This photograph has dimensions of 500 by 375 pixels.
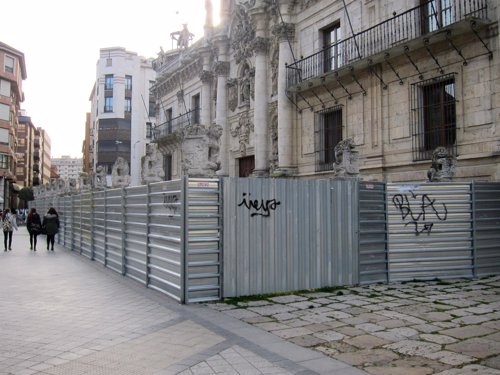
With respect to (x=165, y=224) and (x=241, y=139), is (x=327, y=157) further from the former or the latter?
(x=165, y=224)

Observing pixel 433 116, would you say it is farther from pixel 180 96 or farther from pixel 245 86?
pixel 180 96

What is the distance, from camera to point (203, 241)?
7.29m

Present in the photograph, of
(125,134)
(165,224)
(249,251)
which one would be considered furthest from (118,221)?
(125,134)

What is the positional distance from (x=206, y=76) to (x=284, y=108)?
8204 millimetres

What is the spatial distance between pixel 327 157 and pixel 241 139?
19.4 feet

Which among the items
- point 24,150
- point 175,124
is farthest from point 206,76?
point 24,150

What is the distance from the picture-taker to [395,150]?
45.1 ft

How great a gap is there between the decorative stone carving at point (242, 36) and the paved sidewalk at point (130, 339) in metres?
14.9

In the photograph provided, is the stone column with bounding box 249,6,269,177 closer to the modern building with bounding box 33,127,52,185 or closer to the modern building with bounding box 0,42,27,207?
the modern building with bounding box 0,42,27,207

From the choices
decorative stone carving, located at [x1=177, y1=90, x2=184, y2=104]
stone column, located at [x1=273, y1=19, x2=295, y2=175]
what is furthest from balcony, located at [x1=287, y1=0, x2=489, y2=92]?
decorative stone carving, located at [x1=177, y1=90, x2=184, y2=104]

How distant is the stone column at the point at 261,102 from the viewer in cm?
1939

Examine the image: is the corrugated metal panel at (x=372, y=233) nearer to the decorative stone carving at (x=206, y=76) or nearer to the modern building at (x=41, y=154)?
the decorative stone carving at (x=206, y=76)

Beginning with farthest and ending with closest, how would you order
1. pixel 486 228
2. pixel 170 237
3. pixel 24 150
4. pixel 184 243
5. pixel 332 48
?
1. pixel 24 150
2. pixel 332 48
3. pixel 486 228
4. pixel 170 237
5. pixel 184 243

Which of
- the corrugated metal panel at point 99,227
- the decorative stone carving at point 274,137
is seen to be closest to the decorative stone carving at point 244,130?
the decorative stone carving at point 274,137
